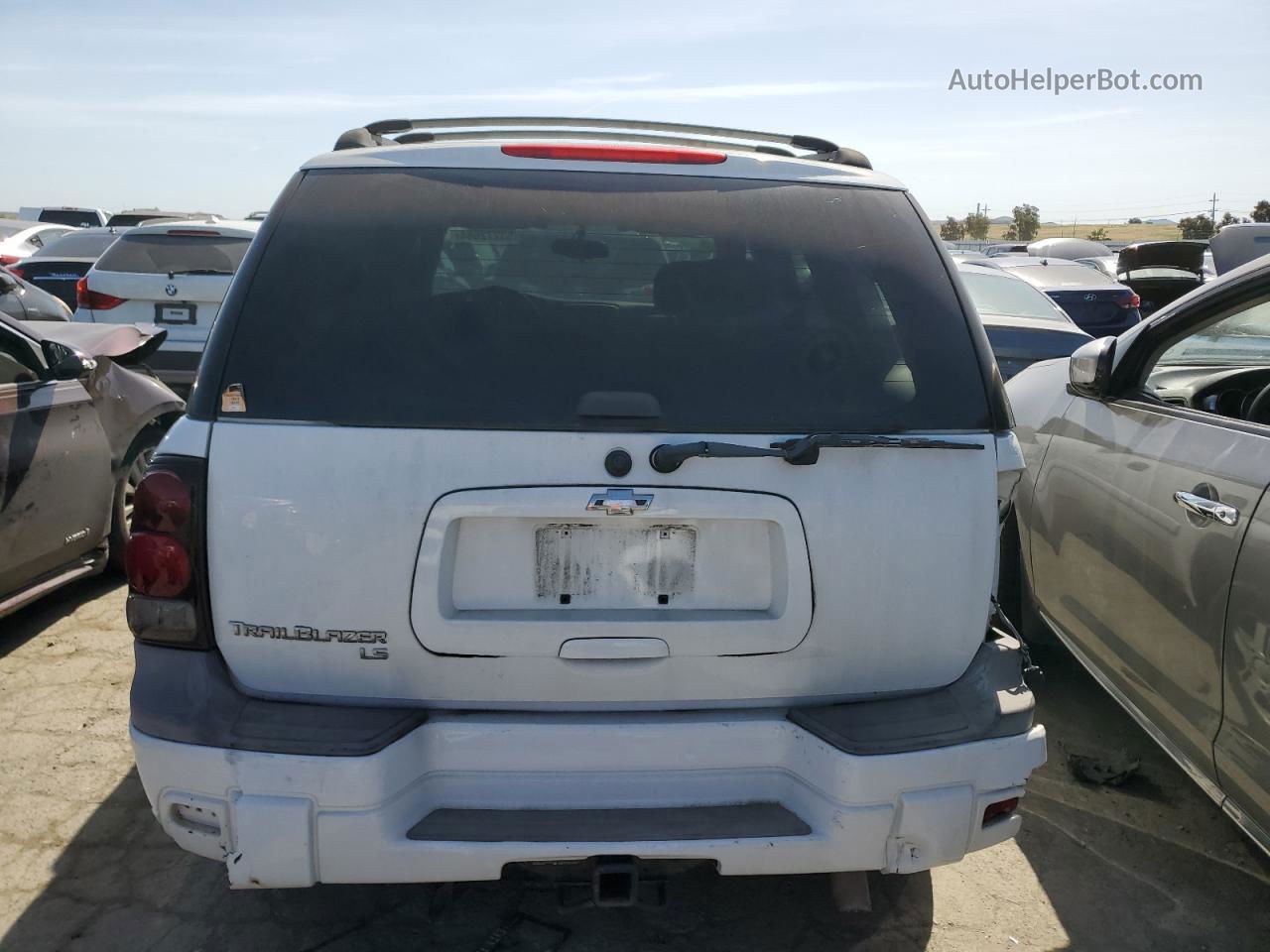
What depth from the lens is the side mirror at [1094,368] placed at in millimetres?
3811

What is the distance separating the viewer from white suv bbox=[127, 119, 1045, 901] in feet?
7.48

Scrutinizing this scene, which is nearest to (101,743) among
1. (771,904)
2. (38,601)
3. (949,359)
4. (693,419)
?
(38,601)

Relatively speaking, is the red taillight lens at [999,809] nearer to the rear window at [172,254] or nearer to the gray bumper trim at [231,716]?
the gray bumper trim at [231,716]

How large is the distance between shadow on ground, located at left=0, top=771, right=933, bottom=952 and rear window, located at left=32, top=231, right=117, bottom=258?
41.7 feet

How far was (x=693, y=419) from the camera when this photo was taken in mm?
2346

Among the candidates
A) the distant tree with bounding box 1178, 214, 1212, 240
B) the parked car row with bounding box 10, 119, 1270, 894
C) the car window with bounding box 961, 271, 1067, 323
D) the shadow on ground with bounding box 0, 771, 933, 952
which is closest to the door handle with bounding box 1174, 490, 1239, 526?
the parked car row with bounding box 10, 119, 1270, 894

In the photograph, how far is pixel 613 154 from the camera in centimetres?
272

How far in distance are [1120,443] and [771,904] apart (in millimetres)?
1870

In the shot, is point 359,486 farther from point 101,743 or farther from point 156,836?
point 101,743

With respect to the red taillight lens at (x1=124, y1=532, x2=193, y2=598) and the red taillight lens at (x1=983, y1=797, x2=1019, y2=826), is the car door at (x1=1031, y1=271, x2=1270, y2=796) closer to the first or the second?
the red taillight lens at (x1=983, y1=797, x2=1019, y2=826)

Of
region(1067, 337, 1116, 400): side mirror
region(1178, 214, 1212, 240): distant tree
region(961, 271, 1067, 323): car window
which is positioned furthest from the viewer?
region(1178, 214, 1212, 240): distant tree

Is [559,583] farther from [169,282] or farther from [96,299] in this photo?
[96,299]

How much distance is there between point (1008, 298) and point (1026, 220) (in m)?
68.5

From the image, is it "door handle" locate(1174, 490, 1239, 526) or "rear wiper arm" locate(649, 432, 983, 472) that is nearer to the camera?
"rear wiper arm" locate(649, 432, 983, 472)
